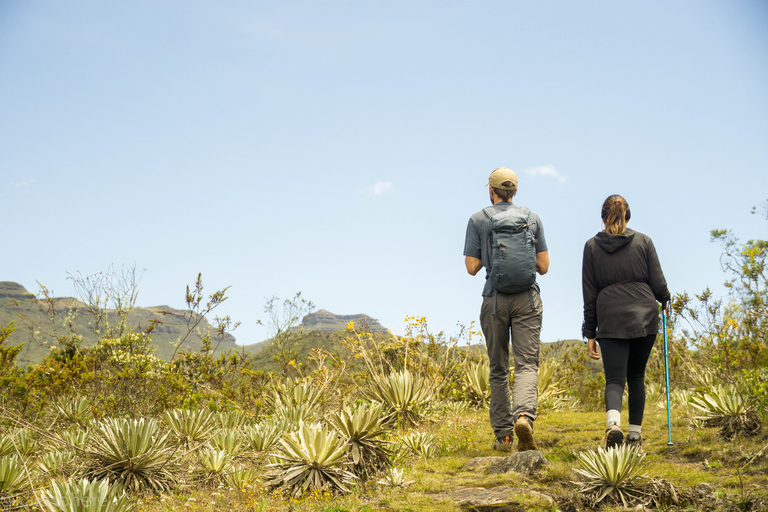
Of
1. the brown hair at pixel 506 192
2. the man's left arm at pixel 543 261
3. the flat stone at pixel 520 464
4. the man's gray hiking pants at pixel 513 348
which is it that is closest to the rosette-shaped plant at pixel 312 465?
the flat stone at pixel 520 464

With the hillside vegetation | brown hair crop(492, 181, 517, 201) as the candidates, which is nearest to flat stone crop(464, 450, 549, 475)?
the hillside vegetation

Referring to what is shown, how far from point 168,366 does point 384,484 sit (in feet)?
17.8

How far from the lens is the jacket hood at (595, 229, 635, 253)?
4184 millimetres

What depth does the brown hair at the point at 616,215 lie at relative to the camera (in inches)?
169

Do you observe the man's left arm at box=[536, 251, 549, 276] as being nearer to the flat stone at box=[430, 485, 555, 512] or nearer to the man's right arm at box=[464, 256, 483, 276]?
the man's right arm at box=[464, 256, 483, 276]

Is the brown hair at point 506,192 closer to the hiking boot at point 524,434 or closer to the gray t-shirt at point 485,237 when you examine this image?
the gray t-shirt at point 485,237

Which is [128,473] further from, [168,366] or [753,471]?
[753,471]

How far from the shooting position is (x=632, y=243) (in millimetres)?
4207

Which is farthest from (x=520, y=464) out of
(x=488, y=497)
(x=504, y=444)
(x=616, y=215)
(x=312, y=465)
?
(x=616, y=215)

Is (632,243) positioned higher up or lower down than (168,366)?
higher up

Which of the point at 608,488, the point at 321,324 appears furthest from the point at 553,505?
the point at 321,324

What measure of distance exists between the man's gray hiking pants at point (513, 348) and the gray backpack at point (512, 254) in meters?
0.13

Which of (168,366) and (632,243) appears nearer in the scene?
(632,243)

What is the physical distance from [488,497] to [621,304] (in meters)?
1.70
